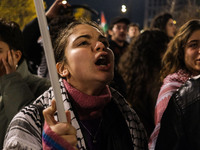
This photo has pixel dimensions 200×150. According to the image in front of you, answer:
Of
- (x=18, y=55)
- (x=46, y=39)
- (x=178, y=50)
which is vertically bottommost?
(x=178, y=50)

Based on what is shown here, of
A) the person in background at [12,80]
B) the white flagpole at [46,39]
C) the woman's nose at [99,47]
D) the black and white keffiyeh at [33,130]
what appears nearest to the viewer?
the white flagpole at [46,39]

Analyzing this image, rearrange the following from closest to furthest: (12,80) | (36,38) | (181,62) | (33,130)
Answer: (33,130), (12,80), (181,62), (36,38)

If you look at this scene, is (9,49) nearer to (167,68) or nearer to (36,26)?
(36,26)

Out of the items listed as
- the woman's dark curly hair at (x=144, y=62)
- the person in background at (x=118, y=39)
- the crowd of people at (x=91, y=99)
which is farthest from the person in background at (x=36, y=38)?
the woman's dark curly hair at (x=144, y=62)

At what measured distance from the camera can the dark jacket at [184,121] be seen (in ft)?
2.94

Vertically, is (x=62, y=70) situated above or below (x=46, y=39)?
below

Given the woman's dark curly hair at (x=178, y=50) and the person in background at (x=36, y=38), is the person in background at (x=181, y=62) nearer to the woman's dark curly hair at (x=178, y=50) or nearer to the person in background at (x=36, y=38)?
the woman's dark curly hair at (x=178, y=50)

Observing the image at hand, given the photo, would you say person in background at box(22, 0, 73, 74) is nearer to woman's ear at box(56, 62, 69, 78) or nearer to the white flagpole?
woman's ear at box(56, 62, 69, 78)

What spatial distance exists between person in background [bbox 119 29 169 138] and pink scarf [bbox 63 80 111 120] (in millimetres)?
1115

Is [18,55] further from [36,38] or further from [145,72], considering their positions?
[145,72]

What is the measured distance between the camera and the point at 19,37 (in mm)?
2162

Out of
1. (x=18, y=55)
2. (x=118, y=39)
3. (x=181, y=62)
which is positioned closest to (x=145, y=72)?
(x=181, y=62)

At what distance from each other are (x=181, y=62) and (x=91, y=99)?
3.47 ft

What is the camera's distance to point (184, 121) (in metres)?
0.92
